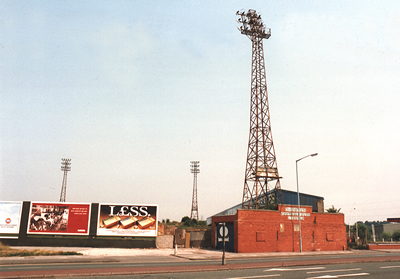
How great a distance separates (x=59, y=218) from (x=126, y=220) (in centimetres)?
791

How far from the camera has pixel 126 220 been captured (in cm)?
3969

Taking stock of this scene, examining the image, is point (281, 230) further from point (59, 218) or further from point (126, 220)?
point (59, 218)

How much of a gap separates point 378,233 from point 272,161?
84.6 metres

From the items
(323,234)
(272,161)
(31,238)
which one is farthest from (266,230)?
(31,238)

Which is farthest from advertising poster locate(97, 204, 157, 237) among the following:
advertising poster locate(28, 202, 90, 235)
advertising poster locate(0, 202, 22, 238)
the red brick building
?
advertising poster locate(0, 202, 22, 238)

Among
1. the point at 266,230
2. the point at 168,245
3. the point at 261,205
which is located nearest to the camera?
the point at 266,230

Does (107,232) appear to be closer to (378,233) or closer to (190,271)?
(190,271)

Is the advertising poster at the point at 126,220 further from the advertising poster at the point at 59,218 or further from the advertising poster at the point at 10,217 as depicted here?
the advertising poster at the point at 10,217

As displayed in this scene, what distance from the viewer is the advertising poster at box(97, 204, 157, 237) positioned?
3912cm

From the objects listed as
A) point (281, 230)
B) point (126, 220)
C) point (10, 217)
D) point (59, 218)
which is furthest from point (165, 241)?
point (10, 217)

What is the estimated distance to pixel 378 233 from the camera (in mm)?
113062

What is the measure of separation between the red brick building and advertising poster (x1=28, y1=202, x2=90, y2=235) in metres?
16.1

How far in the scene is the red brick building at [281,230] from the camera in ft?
120

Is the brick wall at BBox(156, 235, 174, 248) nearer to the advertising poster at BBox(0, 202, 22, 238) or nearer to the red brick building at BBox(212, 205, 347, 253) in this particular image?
the red brick building at BBox(212, 205, 347, 253)
